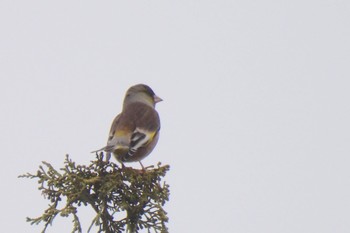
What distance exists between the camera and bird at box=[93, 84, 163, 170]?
784 centimetres

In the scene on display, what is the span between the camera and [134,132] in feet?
27.0

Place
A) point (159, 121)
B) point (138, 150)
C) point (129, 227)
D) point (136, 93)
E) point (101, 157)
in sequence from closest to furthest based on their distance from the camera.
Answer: point (129, 227) < point (101, 157) < point (138, 150) < point (159, 121) < point (136, 93)

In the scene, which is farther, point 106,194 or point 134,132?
point 134,132

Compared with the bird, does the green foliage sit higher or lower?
lower

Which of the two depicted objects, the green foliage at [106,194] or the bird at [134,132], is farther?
the bird at [134,132]

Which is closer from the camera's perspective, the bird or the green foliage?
the green foliage

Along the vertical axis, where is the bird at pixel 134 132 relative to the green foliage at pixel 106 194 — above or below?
above

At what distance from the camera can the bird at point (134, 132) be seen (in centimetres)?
784

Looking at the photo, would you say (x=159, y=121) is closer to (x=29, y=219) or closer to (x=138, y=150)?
(x=138, y=150)

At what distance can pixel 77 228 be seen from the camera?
5.12 m

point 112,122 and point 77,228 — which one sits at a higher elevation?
point 112,122

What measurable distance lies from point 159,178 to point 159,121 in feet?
9.83

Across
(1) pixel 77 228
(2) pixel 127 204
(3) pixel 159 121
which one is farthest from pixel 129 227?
(3) pixel 159 121

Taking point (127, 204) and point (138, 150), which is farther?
point (138, 150)
